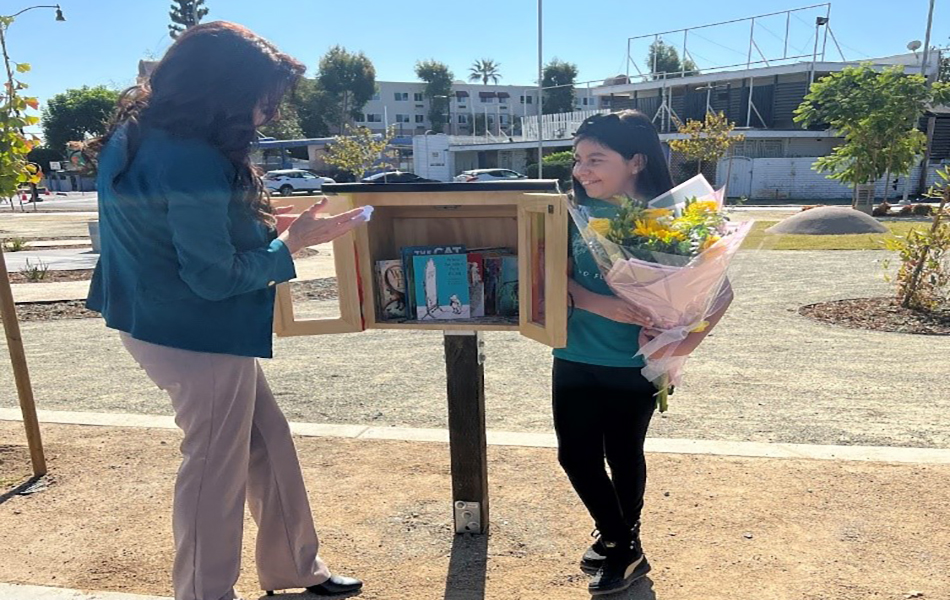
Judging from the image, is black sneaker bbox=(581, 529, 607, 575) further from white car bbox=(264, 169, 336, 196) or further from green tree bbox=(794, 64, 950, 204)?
white car bbox=(264, 169, 336, 196)

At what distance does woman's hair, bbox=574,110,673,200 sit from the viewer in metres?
2.26

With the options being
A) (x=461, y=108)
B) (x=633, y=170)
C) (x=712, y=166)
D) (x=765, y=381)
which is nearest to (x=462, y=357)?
(x=633, y=170)

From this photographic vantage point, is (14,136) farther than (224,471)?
Yes

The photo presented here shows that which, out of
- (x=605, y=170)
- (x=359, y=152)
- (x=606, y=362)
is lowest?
(x=606, y=362)

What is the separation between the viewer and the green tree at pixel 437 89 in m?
71.7

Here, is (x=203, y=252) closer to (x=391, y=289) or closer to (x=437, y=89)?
(x=391, y=289)

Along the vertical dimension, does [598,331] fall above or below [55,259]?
above

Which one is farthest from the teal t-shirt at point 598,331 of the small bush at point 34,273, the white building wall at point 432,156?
the white building wall at point 432,156

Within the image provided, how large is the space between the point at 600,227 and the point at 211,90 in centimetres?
113

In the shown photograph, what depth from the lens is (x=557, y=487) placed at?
321 centimetres

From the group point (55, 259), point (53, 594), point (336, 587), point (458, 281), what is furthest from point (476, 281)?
point (55, 259)

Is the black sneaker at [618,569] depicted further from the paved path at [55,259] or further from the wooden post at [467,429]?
the paved path at [55,259]

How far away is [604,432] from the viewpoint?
7.79ft

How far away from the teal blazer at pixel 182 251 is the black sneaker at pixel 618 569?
135 centimetres
